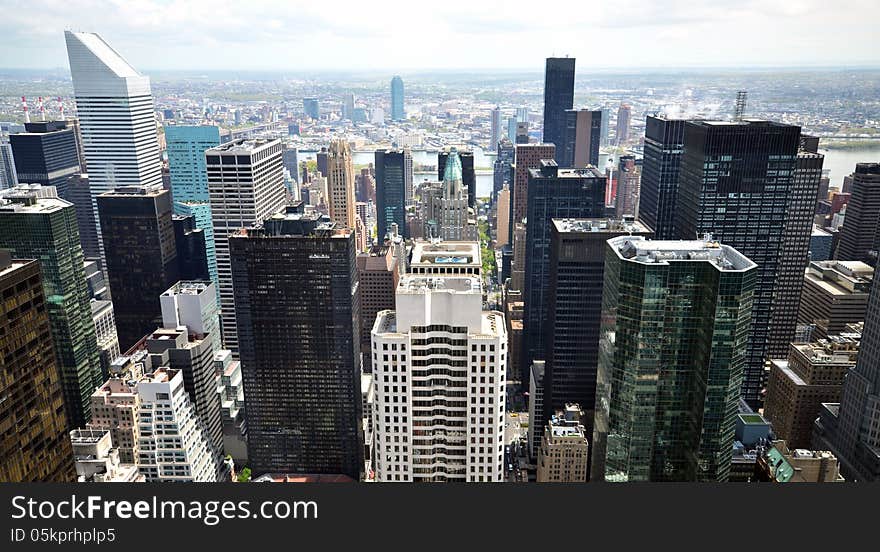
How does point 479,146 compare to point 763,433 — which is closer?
point 763,433

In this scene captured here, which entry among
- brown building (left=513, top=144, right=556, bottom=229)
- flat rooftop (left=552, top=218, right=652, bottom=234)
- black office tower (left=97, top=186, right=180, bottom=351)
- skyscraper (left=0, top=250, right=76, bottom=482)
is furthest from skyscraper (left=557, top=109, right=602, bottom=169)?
skyscraper (left=0, top=250, right=76, bottom=482)

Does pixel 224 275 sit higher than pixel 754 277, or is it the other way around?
pixel 754 277

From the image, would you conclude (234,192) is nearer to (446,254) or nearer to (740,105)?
(446,254)

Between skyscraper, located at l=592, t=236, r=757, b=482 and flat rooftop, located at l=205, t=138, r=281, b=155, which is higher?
flat rooftop, located at l=205, t=138, r=281, b=155

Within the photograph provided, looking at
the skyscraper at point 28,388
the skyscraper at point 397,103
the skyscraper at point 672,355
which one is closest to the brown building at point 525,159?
the skyscraper at point 397,103

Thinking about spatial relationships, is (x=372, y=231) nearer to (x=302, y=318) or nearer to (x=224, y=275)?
(x=224, y=275)

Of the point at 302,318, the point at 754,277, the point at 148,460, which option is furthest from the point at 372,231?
the point at 754,277

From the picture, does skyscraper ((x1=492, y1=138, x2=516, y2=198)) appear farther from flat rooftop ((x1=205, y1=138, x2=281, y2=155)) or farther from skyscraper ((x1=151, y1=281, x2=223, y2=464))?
skyscraper ((x1=151, y1=281, x2=223, y2=464))
